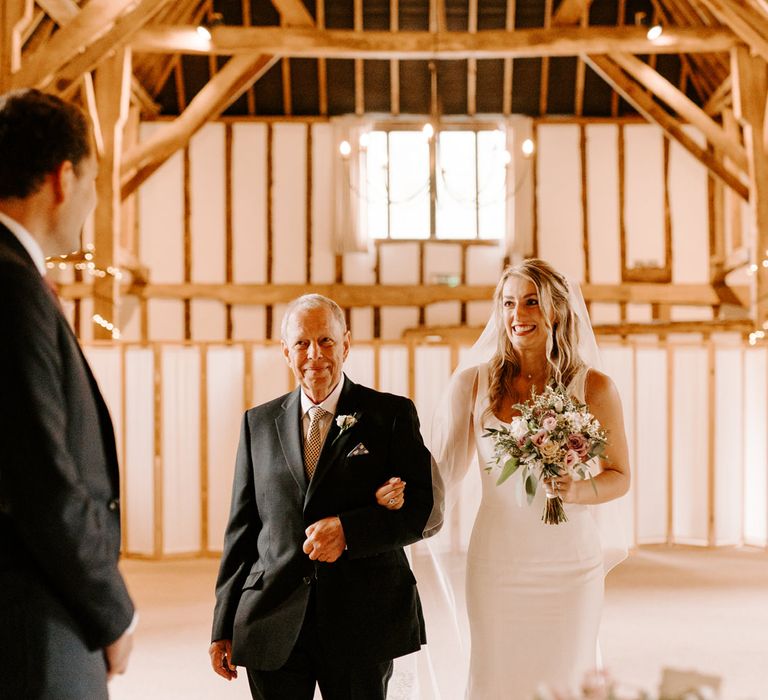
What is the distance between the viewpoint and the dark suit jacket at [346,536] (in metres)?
2.03

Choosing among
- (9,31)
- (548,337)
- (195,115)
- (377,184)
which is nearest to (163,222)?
(195,115)

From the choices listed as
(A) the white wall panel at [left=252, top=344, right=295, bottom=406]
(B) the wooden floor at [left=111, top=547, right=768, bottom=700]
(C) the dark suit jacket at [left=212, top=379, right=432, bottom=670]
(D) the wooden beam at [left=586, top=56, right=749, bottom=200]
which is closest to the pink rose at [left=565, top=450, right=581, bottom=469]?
(C) the dark suit jacket at [left=212, top=379, right=432, bottom=670]

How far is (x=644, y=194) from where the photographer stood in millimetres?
12750

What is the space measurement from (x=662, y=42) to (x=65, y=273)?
8.54 metres

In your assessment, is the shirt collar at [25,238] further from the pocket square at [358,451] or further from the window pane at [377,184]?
the window pane at [377,184]

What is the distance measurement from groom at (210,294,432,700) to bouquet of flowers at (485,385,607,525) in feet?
1.36

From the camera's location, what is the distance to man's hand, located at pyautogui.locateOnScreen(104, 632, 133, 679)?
4.73ft

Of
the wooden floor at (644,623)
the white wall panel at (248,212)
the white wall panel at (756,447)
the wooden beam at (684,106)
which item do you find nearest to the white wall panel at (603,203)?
the wooden beam at (684,106)

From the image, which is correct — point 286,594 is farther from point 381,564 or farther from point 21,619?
point 21,619

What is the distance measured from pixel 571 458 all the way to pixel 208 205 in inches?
433

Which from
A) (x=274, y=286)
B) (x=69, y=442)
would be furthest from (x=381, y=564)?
(x=274, y=286)

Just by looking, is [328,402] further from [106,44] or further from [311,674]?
[106,44]

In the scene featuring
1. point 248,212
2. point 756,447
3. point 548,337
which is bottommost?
point 756,447

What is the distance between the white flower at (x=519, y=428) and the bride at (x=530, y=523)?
172 mm
